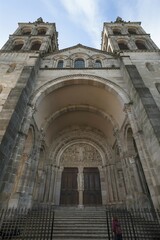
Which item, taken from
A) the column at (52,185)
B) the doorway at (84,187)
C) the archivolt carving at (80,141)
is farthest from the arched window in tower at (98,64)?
the column at (52,185)

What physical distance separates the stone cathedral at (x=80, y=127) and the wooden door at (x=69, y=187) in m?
0.07

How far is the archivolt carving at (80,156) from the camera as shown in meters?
13.1

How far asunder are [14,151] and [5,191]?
1.81 metres

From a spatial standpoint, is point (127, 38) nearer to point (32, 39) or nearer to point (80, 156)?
point (32, 39)

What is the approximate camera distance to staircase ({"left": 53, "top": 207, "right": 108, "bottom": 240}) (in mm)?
5613

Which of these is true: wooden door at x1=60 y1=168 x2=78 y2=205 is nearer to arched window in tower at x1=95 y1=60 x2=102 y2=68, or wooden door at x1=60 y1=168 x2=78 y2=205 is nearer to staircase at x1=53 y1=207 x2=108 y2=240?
staircase at x1=53 y1=207 x2=108 y2=240

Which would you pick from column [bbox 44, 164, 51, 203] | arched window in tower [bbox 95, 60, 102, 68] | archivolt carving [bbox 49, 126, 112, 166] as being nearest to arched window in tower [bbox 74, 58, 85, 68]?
arched window in tower [bbox 95, 60, 102, 68]

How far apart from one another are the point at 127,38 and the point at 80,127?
11.7 meters

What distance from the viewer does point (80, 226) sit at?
6.28 meters

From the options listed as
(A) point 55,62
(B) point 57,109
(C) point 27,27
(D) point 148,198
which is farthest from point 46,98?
(C) point 27,27

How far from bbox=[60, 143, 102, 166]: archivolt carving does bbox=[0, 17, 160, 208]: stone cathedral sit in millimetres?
86

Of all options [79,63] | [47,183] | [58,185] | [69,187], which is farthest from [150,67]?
[47,183]

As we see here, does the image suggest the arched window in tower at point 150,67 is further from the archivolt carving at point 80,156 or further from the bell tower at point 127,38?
the archivolt carving at point 80,156

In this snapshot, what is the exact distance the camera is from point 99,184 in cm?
→ 1206
